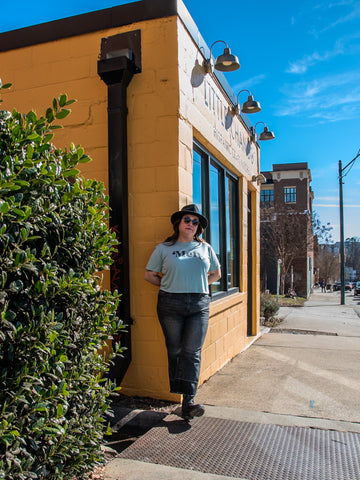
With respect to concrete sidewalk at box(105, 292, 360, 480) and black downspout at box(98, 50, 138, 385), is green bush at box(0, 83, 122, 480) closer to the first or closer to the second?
concrete sidewalk at box(105, 292, 360, 480)

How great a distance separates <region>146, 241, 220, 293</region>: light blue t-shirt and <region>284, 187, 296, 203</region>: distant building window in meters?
35.8

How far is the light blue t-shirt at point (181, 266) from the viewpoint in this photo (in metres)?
3.70

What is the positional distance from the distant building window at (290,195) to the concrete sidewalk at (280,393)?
32.2 metres

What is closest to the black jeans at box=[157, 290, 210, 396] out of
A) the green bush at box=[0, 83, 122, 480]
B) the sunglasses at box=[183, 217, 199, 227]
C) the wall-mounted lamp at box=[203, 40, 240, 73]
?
the sunglasses at box=[183, 217, 199, 227]

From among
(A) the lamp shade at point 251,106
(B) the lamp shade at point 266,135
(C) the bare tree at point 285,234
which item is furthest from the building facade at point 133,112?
(C) the bare tree at point 285,234

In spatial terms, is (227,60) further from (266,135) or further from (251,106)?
(266,135)

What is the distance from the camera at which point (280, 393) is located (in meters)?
4.46

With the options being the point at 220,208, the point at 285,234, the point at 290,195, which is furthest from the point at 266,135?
the point at 290,195

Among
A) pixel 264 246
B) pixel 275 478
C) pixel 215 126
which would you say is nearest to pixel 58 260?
pixel 275 478

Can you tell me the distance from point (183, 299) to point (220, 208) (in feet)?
9.61

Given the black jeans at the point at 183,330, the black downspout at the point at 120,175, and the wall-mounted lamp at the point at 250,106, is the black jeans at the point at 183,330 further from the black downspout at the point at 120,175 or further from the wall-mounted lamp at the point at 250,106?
the wall-mounted lamp at the point at 250,106

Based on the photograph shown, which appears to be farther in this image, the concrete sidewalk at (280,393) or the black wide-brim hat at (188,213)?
the black wide-brim hat at (188,213)

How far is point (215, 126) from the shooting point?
18.7ft

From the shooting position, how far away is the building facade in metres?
4.16
